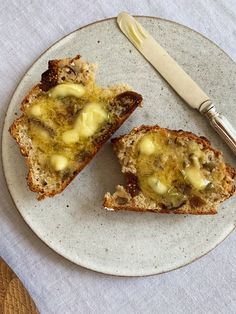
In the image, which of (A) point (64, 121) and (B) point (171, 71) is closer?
(A) point (64, 121)

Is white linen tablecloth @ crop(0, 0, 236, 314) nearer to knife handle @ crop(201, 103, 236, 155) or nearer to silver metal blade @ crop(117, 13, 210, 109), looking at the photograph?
silver metal blade @ crop(117, 13, 210, 109)

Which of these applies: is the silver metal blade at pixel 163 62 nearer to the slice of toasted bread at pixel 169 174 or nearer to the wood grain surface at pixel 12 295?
the slice of toasted bread at pixel 169 174

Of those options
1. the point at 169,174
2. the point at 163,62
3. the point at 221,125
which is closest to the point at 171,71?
the point at 163,62

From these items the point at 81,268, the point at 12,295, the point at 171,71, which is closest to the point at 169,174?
the point at 171,71

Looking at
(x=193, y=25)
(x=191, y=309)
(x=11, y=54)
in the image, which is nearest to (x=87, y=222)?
(x=191, y=309)

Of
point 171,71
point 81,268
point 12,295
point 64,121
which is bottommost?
point 81,268

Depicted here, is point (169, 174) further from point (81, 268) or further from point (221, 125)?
point (81, 268)

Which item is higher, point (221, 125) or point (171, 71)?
point (171, 71)

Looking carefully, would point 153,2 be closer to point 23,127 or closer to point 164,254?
point 23,127
